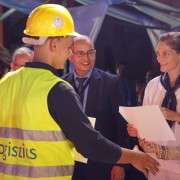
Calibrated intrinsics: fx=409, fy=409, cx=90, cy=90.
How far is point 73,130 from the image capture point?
2.08 meters

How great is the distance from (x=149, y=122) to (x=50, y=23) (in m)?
0.99

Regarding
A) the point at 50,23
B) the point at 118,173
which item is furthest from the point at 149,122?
the point at 50,23

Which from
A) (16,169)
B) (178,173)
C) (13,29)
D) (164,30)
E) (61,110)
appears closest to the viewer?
(61,110)

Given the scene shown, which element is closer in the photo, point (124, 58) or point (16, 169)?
point (16, 169)

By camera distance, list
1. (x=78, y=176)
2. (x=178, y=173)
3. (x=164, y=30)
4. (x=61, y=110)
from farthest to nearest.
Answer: (x=164, y=30) → (x=78, y=176) → (x=178, y=173) → (x=61, y=110)

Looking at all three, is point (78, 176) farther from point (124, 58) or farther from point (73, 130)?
point (124, 58)

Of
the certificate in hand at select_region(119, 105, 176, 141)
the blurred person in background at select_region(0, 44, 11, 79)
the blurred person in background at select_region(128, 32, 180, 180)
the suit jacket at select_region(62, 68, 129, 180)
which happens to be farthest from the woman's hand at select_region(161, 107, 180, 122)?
the blurred person in background at select_region(0, 44, 11, 79)

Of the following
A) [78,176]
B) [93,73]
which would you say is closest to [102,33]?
[93,73]

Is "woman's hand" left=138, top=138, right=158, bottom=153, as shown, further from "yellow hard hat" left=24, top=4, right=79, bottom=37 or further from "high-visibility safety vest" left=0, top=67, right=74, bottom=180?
"yellow hard hat" left=24, top=4, right=79, bottom=37

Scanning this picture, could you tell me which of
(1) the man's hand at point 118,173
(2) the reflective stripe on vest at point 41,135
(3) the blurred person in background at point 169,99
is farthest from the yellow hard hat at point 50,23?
(1) the man's hand at point 118,173

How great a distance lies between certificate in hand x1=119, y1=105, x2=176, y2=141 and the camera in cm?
264

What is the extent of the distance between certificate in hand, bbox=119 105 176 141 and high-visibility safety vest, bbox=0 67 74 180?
2.23ft

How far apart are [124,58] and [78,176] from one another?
15.6 ft

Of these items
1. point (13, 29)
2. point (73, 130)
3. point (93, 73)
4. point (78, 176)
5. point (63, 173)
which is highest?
point (13, 29)
